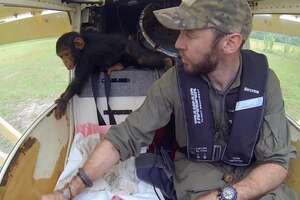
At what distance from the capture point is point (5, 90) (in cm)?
520

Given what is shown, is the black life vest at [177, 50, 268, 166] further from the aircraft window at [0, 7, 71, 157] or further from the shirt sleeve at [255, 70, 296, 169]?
the aircraft window at [0, 7, 71, 157]

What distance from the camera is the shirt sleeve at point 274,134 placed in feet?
4.73

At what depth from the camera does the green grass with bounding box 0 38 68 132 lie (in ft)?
15.8

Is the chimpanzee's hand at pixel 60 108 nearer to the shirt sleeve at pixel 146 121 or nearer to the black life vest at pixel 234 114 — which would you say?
the shirt sleeve at pixel 146 121

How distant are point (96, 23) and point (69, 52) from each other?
39cm

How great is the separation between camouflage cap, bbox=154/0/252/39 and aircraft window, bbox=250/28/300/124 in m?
2.12

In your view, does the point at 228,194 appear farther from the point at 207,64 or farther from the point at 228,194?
the point at 207,64

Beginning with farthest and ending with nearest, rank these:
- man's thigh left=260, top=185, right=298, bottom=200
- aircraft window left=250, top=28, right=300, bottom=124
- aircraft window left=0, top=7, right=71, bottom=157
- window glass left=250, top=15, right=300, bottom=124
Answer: aircraft window left=250, top=28, right=300, bottom=124 → window glass left=250, top=15, right=300, bottom=124 → aircraft window left=0, top=7, right=71, bottom=157 → man's thigh left=260, top=185, right=298, bottom=200

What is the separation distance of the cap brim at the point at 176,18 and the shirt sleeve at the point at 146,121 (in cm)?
24

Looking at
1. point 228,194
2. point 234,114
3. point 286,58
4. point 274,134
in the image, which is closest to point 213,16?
point 234,114

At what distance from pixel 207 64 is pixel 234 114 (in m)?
0.21

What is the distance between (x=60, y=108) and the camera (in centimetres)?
205

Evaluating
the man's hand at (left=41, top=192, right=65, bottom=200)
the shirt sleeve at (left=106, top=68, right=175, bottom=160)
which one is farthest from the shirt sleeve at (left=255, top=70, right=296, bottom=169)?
the man's hand at (left=41, top=192, right=65, bottom=200)

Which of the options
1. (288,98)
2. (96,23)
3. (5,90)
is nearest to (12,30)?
(96,23)
